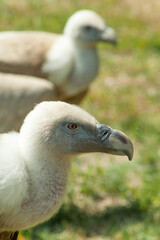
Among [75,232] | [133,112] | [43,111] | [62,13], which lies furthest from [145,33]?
[43,111]

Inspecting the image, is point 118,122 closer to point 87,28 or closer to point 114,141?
point 87,28

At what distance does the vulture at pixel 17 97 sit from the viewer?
5.56m

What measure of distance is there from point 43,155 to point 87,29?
3099 millimetres

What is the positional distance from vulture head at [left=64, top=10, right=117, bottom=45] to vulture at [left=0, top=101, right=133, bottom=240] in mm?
2731

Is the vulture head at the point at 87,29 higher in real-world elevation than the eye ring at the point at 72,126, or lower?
higher

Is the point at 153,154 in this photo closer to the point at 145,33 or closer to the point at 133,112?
the point at 133,112

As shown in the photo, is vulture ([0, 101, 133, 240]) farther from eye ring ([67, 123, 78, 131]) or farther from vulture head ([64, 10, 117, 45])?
vulture head ([64, 10, 117, 45])

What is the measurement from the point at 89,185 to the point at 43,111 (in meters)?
2.60

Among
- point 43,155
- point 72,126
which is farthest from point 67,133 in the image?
point 43,155

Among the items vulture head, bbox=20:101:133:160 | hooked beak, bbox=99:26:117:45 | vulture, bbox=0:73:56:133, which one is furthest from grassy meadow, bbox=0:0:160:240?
vulture head, bbox=20:101:133:160

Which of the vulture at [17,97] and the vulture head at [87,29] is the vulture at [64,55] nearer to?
the vulture head at [87,29]

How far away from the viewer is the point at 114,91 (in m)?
8.22

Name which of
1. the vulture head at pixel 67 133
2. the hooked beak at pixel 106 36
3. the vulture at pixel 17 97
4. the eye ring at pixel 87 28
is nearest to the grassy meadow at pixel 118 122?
the vulture at pixel 17 97

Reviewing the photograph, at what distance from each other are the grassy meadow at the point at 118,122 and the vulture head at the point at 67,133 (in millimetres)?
1557
